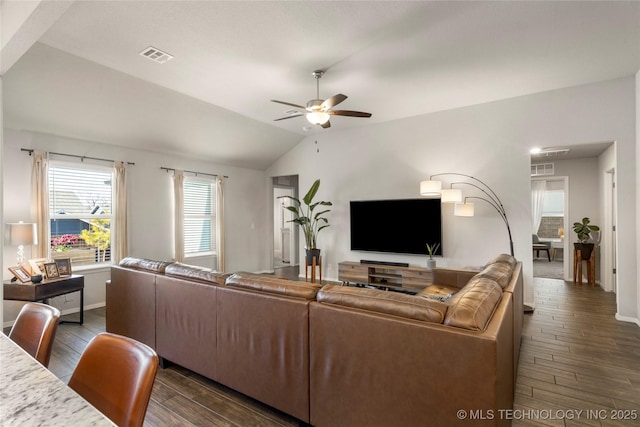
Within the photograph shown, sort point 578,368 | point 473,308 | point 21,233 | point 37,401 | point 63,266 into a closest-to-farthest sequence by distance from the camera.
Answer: point 37,401, point 473,308, point 578,368, point 21,233, point 63,266

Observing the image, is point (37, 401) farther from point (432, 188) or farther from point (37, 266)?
point (432, 188)

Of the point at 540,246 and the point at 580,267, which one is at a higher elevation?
the point at 540,246

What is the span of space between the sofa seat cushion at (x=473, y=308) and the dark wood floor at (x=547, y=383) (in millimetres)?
1043

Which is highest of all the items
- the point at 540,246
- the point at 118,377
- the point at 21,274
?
the point at 118,377

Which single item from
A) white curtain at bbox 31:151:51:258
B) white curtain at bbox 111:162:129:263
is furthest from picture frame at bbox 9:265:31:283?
white curtain at bbox 111:162:129:263

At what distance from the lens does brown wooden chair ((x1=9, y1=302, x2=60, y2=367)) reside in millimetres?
1249

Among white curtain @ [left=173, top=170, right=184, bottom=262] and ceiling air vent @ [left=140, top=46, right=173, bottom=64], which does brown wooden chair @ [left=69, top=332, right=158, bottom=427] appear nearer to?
ceiling air vent @ [left=140, top=46, right=173, bottom=64]

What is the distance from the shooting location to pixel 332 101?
10.6 feet

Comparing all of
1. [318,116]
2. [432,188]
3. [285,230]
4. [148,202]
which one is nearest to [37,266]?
[148,202]

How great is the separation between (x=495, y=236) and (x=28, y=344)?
5259 mm

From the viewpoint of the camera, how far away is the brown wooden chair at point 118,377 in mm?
920

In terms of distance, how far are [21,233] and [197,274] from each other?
107 inches

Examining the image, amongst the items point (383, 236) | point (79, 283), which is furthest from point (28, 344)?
point (383, 236)

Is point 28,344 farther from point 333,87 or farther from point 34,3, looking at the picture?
point 333,87
